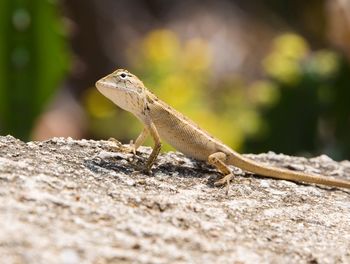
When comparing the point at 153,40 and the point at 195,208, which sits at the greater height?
the point at 153,40

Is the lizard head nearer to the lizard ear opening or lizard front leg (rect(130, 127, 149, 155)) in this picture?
the lizard ear opening

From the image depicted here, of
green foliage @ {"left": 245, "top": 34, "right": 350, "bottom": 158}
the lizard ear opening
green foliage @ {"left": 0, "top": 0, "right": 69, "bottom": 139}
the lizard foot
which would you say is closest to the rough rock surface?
the lizard foot

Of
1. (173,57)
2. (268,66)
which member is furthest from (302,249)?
(173,57)

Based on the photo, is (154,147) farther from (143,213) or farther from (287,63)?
(287,63)

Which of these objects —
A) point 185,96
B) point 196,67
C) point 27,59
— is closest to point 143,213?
point 27,59

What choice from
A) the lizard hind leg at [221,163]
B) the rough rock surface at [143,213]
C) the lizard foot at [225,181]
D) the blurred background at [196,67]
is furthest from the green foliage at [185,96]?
the rough rock surface at [143,213]

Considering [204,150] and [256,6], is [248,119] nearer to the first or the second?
[204,150]

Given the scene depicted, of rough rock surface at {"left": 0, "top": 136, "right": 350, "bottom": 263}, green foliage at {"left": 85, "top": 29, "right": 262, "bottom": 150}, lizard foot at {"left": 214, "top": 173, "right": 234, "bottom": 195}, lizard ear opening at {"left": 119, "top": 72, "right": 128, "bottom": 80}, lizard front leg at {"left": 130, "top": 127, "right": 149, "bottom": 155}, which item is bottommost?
rough rock surface at {"left": 0, "top": 136, "right": 350, "bottom": 263}
